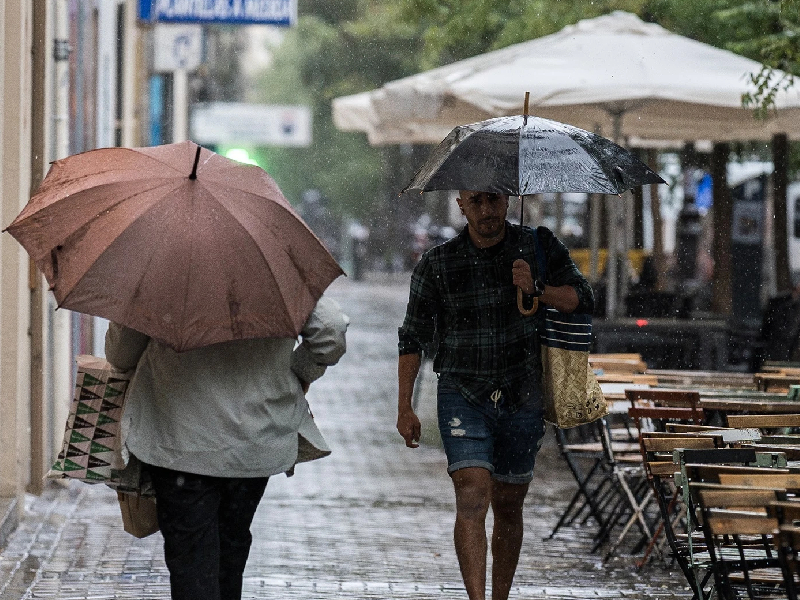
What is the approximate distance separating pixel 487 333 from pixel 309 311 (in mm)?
1096

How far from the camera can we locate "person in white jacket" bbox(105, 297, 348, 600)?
4.94m

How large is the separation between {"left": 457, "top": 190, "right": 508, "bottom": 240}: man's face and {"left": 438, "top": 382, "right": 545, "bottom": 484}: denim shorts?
614 millimetres

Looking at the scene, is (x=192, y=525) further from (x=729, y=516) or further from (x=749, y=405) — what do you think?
(x=749, y=405)

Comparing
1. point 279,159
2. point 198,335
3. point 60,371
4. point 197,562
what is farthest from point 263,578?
point 279,159

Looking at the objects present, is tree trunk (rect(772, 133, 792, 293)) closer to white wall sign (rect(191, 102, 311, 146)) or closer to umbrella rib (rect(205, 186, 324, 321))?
umbrella rib (rect(205, 186, 324, 321))

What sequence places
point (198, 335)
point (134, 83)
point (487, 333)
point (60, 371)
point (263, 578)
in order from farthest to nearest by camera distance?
point (134, 83), point (60, 371), point (263, 578), point (487, 333), point (198, 335)

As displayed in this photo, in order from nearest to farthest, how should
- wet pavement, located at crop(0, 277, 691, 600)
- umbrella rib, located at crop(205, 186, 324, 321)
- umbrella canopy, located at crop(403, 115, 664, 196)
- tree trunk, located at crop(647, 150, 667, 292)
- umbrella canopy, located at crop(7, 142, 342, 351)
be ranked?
umbrella canopy, located at crop(7, 142, 342, 351) → umbrella rib, located at crop(205, 186, 324, 321) → umbrella canopy, located at crop(403, 115, 664, 196) → wet pavement, located at crop(0, 277, 691, 600) → tree trunk, located at crop(647, 150, 667, 292)

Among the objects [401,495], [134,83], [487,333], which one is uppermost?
[134,83]

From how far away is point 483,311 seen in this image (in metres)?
5.83

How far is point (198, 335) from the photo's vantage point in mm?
4707

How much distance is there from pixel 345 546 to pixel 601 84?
4.53 m

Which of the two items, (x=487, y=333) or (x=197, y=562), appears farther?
(x=487, y=333)

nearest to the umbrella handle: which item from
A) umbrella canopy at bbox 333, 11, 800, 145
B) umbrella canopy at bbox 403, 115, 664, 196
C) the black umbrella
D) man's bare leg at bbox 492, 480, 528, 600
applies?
the black umbrella

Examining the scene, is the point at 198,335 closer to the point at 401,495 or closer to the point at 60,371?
the point at 401,495
